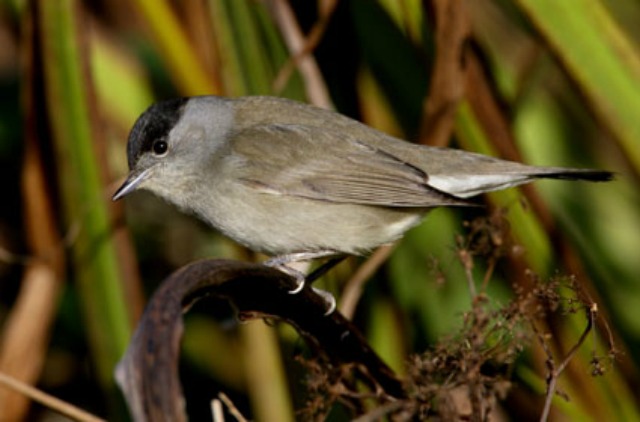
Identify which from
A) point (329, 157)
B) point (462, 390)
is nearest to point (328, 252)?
point (329, 157)

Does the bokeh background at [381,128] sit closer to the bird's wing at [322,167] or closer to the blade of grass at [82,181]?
the blade of grass at [82,181]

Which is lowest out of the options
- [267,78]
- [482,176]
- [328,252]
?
[328,252]

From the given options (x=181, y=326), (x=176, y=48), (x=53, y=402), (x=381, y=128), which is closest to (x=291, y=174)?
(x=381, y=128)

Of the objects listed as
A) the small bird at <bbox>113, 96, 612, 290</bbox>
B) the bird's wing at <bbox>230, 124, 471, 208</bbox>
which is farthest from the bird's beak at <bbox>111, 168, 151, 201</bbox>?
the bird's wing at <bbox>230, 124, 471, 208</bbox>

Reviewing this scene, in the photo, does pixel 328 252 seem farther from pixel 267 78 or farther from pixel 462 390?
pixel 462 390

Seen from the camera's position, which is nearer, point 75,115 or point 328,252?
point 75,115

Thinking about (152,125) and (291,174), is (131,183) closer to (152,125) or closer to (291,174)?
(152,125)
